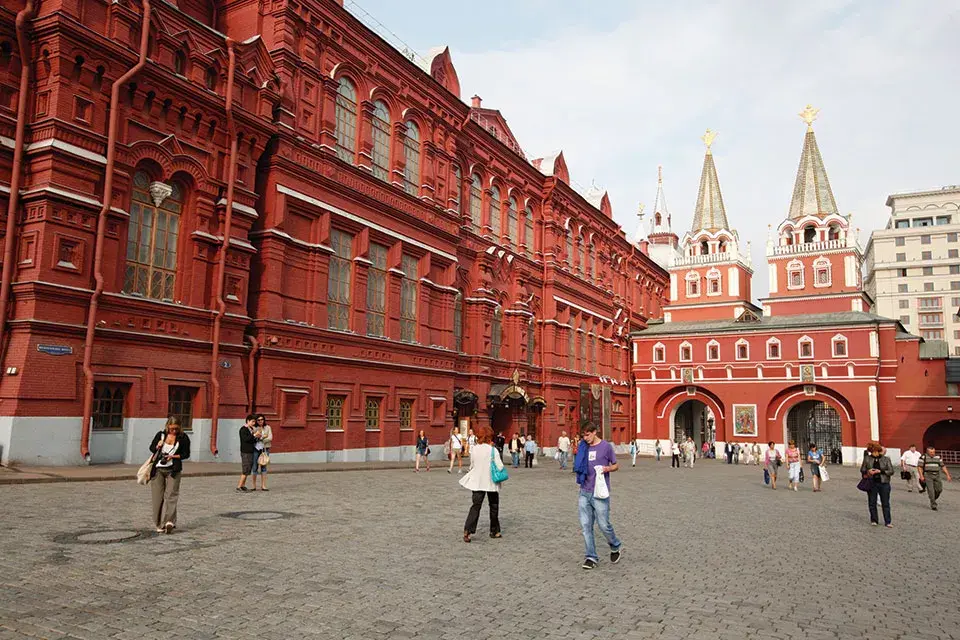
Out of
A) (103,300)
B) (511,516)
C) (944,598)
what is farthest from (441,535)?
(103,300)

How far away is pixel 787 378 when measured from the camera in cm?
5428

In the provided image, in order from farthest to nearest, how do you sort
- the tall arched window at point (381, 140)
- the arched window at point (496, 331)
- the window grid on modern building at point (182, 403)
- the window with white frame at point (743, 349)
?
the window with white frame at point (743, 349) < the arched window at point (496, 331) < the tall arched window at point (381, 140) < the window grid on modern building at point (182, 403)

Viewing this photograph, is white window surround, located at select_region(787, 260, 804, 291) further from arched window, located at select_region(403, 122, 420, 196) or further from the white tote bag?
the white tote bag

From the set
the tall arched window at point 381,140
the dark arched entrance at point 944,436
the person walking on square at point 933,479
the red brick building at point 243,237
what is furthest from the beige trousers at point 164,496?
the dark arched entrance at point 944,436

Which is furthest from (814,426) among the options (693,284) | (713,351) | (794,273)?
(693,284)

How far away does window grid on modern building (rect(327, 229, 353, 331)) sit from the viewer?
2811cm

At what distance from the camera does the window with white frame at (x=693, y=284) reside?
65625mm

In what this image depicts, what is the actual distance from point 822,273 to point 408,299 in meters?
40.3

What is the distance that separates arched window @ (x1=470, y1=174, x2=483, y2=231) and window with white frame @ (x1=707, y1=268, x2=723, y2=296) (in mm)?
31867

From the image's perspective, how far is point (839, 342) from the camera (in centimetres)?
5262

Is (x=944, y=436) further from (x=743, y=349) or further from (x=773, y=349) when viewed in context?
(x=743, y=349)

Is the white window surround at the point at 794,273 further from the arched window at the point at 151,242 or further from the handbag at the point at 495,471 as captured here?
the handbag at the point at 495,471

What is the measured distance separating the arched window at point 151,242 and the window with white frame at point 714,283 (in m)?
51.4

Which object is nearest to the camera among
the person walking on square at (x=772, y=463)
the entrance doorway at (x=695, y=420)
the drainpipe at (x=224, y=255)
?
the drainpipe at (x=224, y=255)
